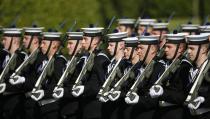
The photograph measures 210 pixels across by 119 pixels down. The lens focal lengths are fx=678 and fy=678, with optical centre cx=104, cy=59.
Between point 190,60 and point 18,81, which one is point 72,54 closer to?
point 18,81

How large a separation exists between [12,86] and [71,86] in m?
1.15

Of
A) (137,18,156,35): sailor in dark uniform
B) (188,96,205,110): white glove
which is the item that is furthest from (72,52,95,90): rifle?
(137,18,156,35): sailor in dark uniform

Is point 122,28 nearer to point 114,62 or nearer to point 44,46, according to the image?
point 44,46

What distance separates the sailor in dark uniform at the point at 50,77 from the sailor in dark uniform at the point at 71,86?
0.51ft

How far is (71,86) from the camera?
8750 millimetres

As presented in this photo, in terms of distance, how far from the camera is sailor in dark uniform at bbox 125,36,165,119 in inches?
310

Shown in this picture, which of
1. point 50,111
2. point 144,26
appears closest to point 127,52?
point 50,111

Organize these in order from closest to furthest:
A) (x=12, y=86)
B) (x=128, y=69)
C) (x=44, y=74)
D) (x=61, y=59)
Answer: (x=128, y=69) → (x=44, y=74) → (x=61, y=59) → (x=12, y=86)

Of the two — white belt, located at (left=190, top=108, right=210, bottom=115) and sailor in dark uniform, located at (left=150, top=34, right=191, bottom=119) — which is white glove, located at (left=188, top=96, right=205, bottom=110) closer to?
white belt, located at (left=190, top=108, right=210, bottom=115)

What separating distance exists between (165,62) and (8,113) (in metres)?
2.95

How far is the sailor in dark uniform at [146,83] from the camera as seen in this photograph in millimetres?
7871

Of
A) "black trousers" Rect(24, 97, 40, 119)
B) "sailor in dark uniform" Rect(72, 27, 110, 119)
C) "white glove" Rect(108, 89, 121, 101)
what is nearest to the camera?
"white glove" Rect(108, 89, 121, 101)

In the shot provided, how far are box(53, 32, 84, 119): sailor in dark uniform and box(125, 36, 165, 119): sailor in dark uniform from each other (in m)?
0.93

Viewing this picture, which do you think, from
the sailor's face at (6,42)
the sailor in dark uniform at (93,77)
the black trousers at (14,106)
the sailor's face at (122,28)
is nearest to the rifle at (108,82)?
the sailor in dark uniform at (93,77)
